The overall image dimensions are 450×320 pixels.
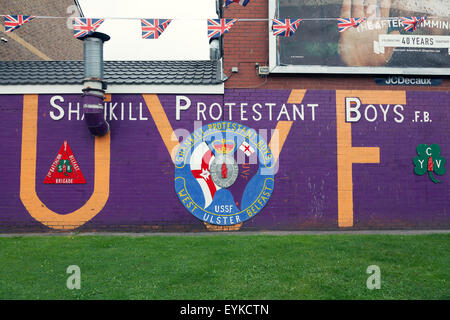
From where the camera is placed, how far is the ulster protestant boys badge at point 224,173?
28.6 ft

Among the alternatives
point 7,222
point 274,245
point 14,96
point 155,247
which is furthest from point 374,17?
point 7,222

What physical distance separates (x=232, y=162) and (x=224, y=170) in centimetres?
29

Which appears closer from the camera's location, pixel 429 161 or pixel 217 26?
pixel 217 26

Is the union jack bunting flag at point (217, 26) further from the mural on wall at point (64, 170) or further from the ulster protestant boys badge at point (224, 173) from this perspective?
the mural on wall at point (64, 170)

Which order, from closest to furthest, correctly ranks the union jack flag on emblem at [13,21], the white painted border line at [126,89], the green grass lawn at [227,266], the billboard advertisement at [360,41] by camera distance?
the green grass lawn at [227,266]
the union jack flag on emblem at [13,21]
the white painted border line at [126,89]
the billboard advertisement at [360,41]

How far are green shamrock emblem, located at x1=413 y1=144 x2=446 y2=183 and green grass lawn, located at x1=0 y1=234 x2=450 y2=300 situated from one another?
1885 millimetres

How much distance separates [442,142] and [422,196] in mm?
1512

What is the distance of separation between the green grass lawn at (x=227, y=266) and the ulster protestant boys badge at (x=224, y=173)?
958mm

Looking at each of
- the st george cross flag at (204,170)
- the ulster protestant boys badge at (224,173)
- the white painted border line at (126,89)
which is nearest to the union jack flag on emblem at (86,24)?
the white painted border line at (126,89)

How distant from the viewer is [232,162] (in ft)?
29.0

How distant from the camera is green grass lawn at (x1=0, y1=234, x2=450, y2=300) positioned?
454 cm

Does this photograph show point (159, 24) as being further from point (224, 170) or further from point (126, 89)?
point (224, 170)

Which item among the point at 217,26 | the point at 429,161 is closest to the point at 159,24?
the point at 217,26

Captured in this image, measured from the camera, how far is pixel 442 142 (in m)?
9.16
